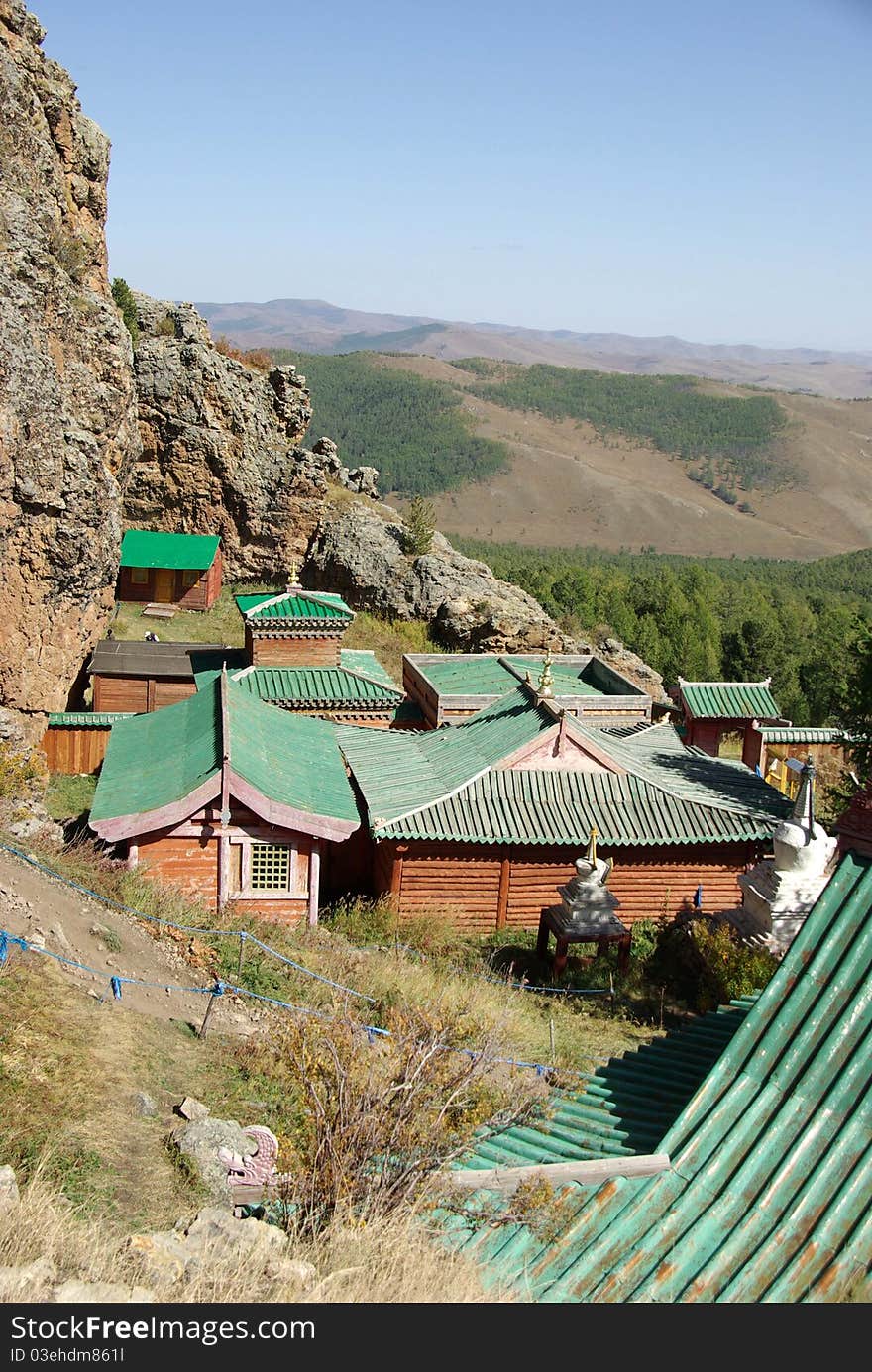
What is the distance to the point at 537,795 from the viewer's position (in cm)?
1927

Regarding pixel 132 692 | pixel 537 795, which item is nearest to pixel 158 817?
pixel 537 795

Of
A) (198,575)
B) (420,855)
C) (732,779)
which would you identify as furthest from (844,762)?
(198,575)

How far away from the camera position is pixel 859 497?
19362 cm

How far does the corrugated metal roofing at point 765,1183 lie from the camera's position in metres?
5.66

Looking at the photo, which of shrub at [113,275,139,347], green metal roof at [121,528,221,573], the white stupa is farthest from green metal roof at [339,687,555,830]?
shrub at [113,275,139,347]

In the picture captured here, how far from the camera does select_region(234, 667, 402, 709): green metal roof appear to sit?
82.2ft

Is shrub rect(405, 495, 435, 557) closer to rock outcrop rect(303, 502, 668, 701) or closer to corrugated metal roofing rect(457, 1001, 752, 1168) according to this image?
Answer: rock outcrop rect(303, 502, 668, 701)

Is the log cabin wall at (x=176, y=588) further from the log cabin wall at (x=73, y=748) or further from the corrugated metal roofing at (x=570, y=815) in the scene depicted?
the corrugated metal roofing at (x=570, y=815)

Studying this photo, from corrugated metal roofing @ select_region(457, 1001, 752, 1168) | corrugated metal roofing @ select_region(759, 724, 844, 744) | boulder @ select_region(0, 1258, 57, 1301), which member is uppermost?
boulder @ select_region(0, 1258, 57, 1301)

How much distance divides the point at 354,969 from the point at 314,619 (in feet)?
41.7

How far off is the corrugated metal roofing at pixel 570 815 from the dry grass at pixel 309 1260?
11682 mm

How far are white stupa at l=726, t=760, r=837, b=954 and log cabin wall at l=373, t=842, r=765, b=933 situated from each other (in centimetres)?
741

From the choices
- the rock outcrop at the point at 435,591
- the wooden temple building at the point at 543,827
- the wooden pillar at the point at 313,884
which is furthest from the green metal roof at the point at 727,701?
the wooden pillar at the point at 313,884
